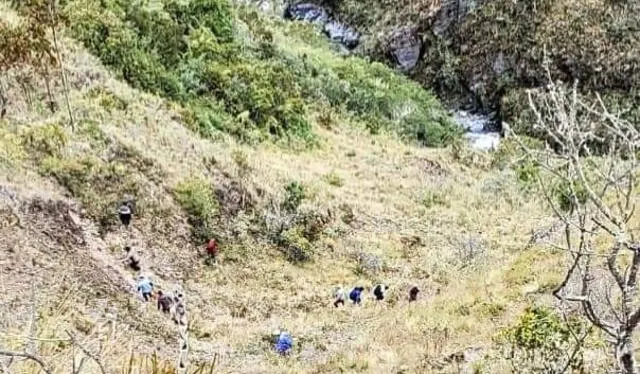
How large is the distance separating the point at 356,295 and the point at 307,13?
24693mm

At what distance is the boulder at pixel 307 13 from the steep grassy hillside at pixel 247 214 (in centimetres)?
1131

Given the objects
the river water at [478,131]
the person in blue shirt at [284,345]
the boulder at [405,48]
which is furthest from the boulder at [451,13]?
the person in blue shirt at [284,345]

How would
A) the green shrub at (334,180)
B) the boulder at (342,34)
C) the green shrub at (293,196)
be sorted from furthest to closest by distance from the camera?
the boulder at (342,34) < the green shrub at (334,180) < the green shrub at (293,196)

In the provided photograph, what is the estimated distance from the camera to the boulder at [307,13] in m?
36.2

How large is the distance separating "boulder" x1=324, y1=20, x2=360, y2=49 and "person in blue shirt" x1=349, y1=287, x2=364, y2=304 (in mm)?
22326

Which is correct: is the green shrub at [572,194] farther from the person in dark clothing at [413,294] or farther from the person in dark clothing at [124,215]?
the person in dark clothing at [124,215]

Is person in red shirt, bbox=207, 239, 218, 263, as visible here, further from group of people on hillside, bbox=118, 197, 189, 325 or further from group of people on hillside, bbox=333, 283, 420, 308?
group of people on hillside, bbox=333, 283, 420, 308

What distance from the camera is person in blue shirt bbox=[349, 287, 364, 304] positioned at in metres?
13.5

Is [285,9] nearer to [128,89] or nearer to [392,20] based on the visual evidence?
[392,20]

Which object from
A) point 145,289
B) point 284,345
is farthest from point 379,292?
point 145,289

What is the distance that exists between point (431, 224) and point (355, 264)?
306 centimetres

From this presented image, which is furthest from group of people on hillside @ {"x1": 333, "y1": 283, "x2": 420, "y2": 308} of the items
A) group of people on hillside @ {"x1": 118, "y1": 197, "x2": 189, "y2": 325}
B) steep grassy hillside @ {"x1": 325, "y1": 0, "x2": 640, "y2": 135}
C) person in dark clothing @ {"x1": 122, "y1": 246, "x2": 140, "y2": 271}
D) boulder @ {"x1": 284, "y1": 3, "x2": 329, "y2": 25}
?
boulder @ {"x1": 284, "y1": 3, "x2": 329, "y2": 25}

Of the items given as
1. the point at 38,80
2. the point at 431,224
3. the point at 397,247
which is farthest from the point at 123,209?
the point at 431,224

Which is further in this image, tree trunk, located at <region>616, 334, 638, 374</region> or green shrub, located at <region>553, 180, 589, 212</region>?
green shrub, located at <region>553, 180, 589, 212</region>
